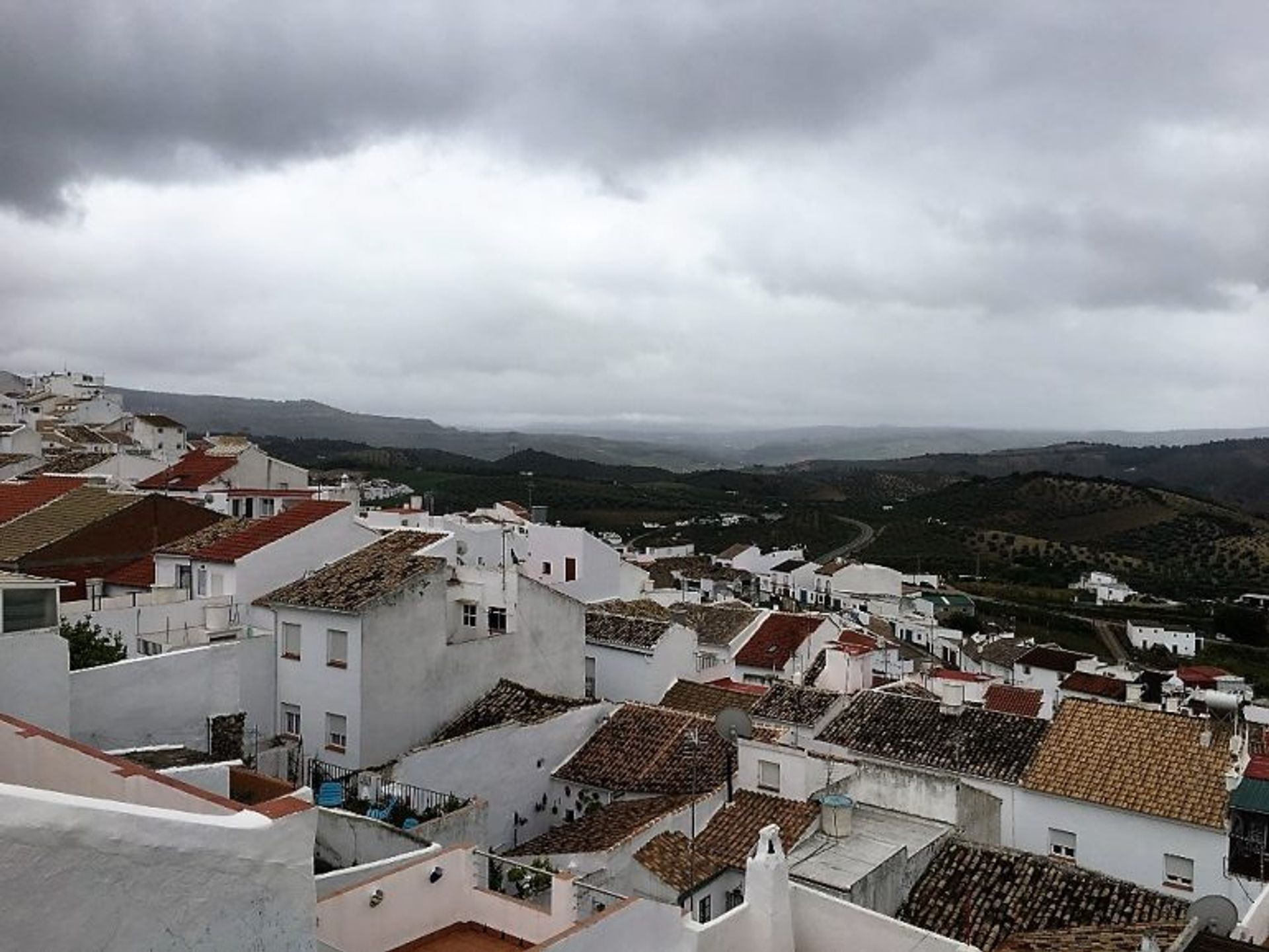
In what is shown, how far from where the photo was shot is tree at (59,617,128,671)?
18.5 metres

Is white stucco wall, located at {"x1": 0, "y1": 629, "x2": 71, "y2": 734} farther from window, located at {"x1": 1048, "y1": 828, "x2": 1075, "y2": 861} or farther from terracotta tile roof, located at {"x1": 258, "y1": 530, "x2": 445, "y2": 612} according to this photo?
window, located at {"x1": 1048, "y1": 828, "x2": 1075, "y2": 861}

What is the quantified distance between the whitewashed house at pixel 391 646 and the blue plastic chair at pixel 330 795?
4271 millimetres

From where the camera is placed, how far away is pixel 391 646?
22.4 metres

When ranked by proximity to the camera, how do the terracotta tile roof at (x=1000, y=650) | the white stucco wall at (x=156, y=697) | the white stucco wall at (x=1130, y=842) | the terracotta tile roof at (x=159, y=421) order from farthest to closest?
1. the terracotta tile roof at (x=159, y=421)
2. the terracotta tile roof at (x=1000, y=650)
3. the white stucco wall at (x=1130, y=842)
4. the white stucco wall at (x=156, y=697)

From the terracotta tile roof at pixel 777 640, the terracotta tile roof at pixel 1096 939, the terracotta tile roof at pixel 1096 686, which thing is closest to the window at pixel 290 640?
the terracotta tile roof at pixel 1096 939

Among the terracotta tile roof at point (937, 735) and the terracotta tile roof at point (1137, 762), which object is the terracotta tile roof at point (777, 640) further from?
the terracotta tile roof at point (1137, 762)

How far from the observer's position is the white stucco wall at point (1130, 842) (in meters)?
20.7

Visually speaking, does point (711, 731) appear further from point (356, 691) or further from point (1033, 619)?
point (1033, 619)

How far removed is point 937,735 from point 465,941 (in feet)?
61.2

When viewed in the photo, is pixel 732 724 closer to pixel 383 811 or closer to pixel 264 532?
pixel 383 811

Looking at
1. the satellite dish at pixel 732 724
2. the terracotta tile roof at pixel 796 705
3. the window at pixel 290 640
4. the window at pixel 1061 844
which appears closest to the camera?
the satellite dish at pixel 732 724

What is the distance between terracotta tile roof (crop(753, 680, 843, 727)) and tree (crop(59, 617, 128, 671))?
17659 millimetres

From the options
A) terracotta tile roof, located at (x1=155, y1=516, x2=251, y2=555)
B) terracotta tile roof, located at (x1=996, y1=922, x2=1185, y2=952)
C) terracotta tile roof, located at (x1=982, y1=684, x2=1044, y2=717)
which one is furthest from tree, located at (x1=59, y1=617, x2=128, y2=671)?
terracotta tile roof, located at (x1=982, y1=684, x2=1044, y2=717)

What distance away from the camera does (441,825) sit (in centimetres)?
1662
